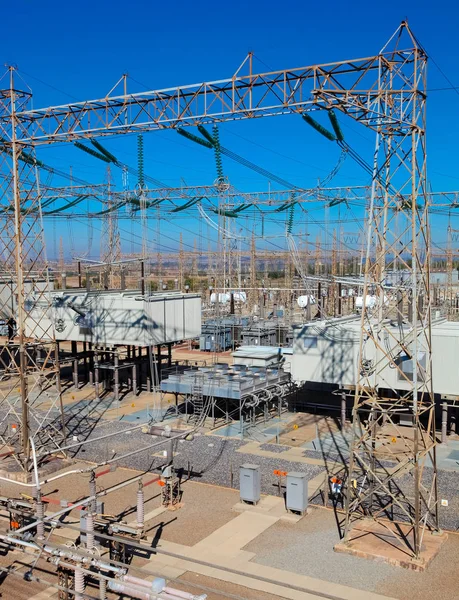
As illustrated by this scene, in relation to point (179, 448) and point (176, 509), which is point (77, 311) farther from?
point (176, 509)

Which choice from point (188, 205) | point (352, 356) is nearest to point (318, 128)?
point (352, 356)

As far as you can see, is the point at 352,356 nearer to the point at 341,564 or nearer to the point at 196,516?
the point at 196,516

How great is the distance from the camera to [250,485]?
13.4m

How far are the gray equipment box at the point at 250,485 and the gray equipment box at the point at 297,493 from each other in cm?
78

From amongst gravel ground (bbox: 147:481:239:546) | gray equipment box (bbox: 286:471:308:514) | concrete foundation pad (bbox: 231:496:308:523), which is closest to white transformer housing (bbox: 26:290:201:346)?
gravel ground (bbox: 147:481:239:546)

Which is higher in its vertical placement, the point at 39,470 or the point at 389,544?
the point at 39,470

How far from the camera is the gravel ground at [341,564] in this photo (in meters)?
9.83

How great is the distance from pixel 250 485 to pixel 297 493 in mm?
1066

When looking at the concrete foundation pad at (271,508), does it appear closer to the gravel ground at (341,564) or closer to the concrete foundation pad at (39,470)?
the gravel ground at (341,564)

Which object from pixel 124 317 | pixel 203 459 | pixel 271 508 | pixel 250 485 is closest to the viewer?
pixel 271 508

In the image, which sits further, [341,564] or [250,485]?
[250,485]

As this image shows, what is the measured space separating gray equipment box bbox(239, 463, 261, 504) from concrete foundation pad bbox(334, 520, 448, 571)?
233 centimetres

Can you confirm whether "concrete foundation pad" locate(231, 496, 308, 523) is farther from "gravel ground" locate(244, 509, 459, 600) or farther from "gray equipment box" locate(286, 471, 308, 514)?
"gravel ground" locate(244, 509, 459, 600)

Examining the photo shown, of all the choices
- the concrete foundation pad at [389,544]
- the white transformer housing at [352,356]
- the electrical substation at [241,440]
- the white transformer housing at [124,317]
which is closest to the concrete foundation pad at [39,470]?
the electrical substation at [241,440]
